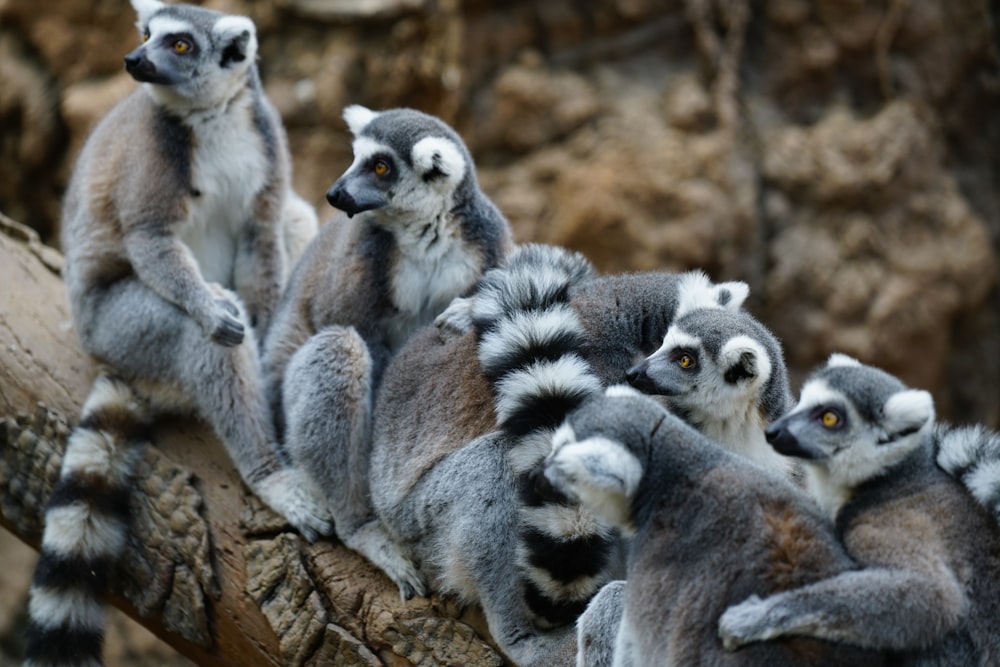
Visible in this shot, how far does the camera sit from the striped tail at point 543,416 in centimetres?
450

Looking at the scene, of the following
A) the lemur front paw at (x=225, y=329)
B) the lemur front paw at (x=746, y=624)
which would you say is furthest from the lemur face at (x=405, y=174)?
the lemur front paw at (x=746, y=624)

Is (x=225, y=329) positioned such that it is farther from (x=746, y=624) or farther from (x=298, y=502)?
(x=746, y=624)

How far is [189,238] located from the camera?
20.6 ft

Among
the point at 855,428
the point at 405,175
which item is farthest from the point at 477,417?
the point at 855,428

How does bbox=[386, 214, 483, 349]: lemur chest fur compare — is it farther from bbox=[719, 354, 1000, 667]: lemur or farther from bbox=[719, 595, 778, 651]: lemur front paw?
bbox=[719, 595, 778, 651]: lemur front paw

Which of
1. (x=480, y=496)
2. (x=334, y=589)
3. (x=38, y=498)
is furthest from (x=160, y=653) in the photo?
(x=480, y=496)

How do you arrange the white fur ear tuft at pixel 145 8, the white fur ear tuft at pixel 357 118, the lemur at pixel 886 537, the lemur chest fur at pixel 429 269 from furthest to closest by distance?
the white fur ear tuft at pixel 145 8 < the white fur ear tuft at pixel 357 118 < the lemur chest fur at pixel 429 269 < the lemur at pixel 886 537

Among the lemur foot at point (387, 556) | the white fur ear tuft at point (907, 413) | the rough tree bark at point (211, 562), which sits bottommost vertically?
the rough tree bark at point (211, 562)

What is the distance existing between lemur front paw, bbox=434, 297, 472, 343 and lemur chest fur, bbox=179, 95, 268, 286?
5.35 feet

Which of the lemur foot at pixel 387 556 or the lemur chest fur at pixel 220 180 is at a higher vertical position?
the lemur chest fur at pixel 220 180

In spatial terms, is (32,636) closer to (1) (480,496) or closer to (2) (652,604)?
Result: (1) (480,496)

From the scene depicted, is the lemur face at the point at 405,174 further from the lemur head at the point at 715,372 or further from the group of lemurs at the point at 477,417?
the lemur head at the point at 715,372

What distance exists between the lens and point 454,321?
5.33 meters

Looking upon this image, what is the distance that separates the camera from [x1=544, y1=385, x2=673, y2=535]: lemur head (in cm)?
384
